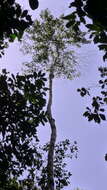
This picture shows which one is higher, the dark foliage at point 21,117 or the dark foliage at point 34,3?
the dark foliage at point 21,117

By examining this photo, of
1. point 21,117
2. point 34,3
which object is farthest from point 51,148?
point 34,3

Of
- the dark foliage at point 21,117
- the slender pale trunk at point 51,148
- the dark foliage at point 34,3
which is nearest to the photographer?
the dark foliage at point 34,3

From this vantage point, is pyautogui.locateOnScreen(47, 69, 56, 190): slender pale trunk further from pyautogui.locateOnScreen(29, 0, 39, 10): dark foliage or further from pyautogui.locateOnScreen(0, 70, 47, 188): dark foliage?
pyautogui.locateOnScreen(29, 0, 39, 10): dark foliage

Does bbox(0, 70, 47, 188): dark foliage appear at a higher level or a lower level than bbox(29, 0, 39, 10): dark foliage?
higher

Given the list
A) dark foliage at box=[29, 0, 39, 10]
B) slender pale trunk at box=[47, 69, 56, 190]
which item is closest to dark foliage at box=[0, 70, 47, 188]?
slender pale trunk at box=[47, 69, 56, 190]

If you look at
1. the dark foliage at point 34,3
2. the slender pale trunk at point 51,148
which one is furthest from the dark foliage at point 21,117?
the dark foliage at point 34,3

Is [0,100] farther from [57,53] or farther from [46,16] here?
[46,16]

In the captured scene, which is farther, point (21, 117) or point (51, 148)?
point (51, 148)

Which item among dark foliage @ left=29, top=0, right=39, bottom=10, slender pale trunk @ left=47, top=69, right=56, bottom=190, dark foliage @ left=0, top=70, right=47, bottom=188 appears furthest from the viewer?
slender pale trunk @ left=47, top=69, right=56, bottom=190

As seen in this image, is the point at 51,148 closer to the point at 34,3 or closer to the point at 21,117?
the point at 21,117

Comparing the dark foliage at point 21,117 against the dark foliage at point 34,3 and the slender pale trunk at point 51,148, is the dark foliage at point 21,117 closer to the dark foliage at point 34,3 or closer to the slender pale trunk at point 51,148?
the slender pale trunk at point 51,148

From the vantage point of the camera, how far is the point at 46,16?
66.5 ft

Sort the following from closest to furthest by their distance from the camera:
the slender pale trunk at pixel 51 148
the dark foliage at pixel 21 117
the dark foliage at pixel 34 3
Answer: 1. the dark foliage at pixel 34 3
2. the dark foliage at pixel 21 117
3. the slender pale trunk at pixel 51 148

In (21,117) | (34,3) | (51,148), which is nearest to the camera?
(34,3)
